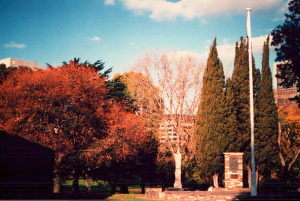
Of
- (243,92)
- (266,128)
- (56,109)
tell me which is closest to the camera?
(56,109)

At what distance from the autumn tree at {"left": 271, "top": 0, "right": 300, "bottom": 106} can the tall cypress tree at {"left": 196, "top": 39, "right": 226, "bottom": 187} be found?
17.8 feet

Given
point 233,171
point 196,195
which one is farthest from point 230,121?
point 196,195

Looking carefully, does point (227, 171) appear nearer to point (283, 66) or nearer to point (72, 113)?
point (283, 66)

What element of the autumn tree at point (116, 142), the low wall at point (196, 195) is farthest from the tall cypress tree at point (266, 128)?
the autumn tree at point (116, 142)

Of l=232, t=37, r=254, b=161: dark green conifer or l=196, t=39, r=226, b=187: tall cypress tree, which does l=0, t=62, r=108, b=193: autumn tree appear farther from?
l=232, t=37, r=254, b=161: dark green conifer

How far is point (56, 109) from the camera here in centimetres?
2469

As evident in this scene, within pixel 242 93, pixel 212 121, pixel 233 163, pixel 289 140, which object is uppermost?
pixel 242 93

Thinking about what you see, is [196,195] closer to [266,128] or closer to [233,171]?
[233,171]

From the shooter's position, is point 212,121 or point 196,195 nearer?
point 196,195

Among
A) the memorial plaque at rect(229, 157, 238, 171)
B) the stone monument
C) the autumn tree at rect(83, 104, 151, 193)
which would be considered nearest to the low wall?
the stone monument

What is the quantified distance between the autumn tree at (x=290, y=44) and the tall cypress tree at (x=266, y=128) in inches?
176

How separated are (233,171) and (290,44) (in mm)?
9243

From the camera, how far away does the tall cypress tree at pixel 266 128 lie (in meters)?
25.4

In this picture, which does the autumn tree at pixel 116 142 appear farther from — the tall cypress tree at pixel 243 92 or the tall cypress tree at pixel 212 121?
the tall cypress tree at pixel 243 92
